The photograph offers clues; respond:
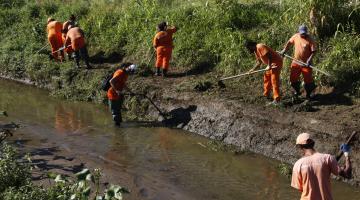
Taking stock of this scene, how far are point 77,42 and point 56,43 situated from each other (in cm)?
164

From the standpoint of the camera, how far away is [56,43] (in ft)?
57.3

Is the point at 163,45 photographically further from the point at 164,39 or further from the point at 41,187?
the point at 41,187

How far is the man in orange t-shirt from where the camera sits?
642cm

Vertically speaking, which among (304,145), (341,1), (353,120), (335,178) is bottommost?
(335,178)

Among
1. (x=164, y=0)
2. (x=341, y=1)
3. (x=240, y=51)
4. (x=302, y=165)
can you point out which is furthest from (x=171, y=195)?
(x=164, y=0)

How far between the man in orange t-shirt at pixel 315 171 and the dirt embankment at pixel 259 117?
386 centimetres

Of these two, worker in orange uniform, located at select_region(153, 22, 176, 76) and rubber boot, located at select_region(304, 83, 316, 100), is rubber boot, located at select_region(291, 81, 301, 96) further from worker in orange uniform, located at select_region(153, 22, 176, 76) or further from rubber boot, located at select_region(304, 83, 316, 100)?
worker in orange uniform, located at select_region(153, 22, 176, 76)

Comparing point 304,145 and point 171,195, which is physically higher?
point 304,145

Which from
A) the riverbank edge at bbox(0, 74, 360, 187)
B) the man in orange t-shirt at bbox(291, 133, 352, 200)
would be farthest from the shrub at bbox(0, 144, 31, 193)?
the riverbank edge at bbox(0, 74, 360, 187)

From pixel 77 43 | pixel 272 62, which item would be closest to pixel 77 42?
pixel 77 43

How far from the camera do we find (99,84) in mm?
15422

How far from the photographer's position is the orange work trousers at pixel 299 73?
40.0ft

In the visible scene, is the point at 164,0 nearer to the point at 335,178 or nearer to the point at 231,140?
the point at 231,140

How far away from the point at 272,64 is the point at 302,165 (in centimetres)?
604
